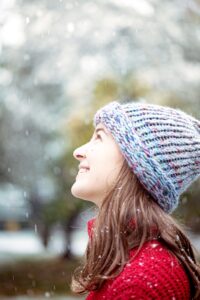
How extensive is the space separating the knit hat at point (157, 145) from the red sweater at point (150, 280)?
149 millimetres

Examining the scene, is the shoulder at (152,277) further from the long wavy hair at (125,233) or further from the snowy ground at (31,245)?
the snowy ground at (31,245)

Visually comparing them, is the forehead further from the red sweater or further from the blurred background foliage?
the blurred background foliage

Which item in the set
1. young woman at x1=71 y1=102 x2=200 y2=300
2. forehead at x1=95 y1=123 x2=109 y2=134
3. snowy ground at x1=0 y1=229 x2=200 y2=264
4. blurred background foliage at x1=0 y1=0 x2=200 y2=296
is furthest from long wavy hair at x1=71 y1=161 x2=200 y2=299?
snowy ground at x1=0 y1=229 x2=200 y2=264

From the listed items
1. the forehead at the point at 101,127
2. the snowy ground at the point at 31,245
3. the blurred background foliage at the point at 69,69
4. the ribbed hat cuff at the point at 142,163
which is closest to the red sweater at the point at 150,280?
the ribbed hat cuff at the point at 142,163

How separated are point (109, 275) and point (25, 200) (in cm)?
414

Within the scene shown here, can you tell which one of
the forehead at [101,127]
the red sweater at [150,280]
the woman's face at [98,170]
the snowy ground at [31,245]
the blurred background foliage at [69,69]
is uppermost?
the forehead at [101,127]

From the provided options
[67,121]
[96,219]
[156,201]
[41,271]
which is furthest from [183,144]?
[41,271]

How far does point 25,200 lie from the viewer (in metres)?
5.39

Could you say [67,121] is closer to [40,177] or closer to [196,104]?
[40,177]

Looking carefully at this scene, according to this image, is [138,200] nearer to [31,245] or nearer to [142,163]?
[142,163]

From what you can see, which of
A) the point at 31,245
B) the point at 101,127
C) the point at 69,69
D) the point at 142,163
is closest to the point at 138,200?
the point at 142,163

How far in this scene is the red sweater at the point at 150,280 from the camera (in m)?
1.26

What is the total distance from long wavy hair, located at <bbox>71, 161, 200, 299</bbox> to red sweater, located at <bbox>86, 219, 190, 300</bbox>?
0.06 ft

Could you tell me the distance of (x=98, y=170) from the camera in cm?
145
